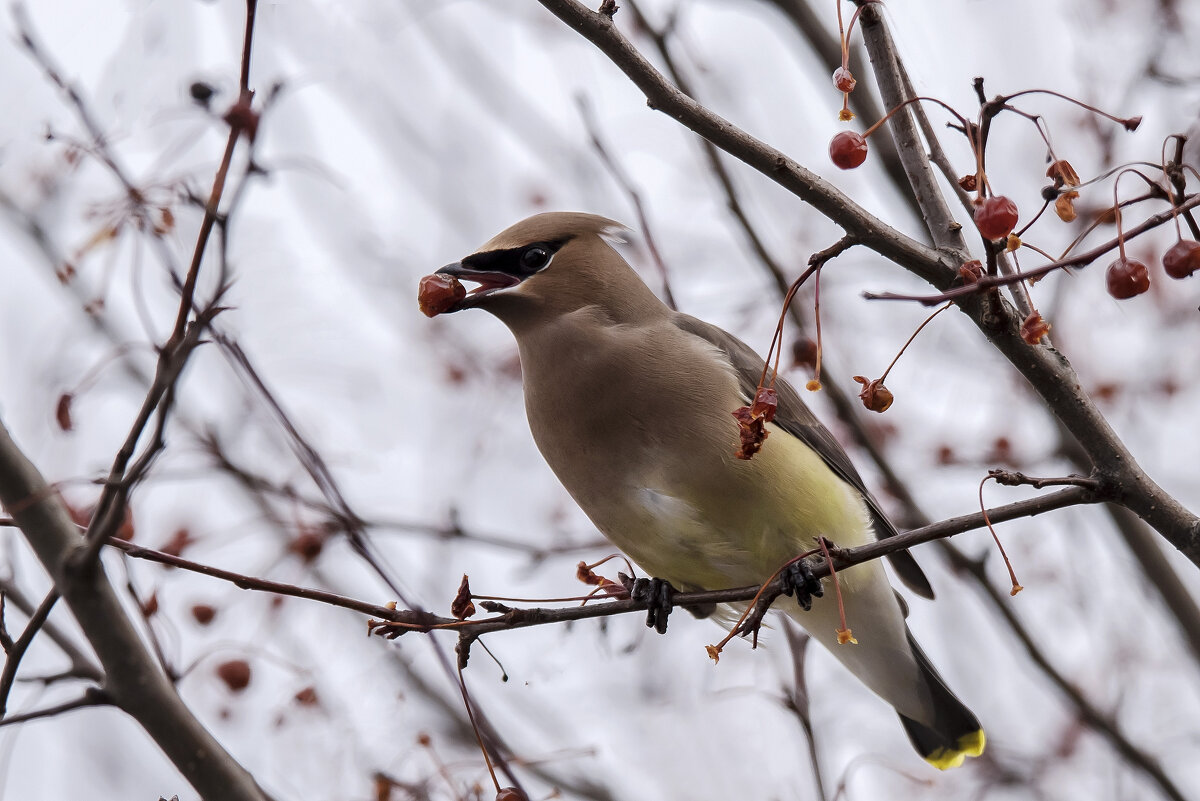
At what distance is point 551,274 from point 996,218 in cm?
215

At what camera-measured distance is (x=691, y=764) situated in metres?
7.75

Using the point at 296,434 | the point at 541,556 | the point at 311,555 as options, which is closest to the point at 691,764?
the point at 541,556

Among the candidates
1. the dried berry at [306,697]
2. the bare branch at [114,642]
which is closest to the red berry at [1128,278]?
the bare branch at [114,642]

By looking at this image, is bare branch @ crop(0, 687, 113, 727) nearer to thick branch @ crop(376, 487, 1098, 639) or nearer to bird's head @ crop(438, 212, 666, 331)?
thick branch @ crop(376, 487, 1098, 639)

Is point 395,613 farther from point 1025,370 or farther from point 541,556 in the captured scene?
point 541,556

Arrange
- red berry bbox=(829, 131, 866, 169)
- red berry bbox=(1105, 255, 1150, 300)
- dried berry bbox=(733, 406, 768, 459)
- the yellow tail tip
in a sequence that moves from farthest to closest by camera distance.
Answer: the yellow tail tip
dried berry bbox=(733, 406, 768, 459)
red berry bbox=(829, 131, 866, 169)
red berry bbox=(1105, 255, 1150, 300)

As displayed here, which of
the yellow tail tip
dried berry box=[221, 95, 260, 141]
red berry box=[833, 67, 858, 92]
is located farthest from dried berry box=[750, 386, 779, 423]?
the yellow tail tip

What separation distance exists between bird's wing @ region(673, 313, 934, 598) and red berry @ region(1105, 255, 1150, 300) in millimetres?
1796

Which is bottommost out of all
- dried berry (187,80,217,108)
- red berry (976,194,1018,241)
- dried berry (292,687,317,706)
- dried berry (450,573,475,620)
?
dried berry (450,573,475,620)

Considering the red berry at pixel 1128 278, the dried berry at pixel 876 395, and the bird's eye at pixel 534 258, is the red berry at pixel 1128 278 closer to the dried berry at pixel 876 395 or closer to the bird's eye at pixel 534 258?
the dried berry at pixel 876 395

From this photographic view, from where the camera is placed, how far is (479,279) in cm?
421

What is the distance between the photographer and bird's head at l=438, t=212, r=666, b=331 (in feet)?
13.7

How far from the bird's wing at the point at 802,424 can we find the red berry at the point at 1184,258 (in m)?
1.86

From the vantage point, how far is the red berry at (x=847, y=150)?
101 inches
